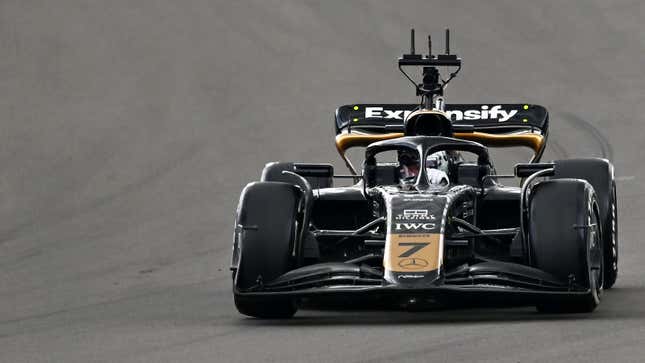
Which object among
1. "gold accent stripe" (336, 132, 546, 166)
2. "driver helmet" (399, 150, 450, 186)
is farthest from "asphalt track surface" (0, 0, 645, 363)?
"gold accent stripe" (336, 132, 546, 166)

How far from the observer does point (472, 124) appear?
1678 cm

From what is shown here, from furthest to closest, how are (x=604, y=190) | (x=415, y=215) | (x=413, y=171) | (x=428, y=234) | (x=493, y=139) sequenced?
(x=493, y=139), (x=604, y=190), (x=413, y=171), (x=415, y=215), (x=428, y=234)

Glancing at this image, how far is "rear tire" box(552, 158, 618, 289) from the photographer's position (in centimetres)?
1514

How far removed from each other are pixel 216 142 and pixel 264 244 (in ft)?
49.8

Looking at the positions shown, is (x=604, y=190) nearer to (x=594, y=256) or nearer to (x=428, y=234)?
(x=594, y=256)

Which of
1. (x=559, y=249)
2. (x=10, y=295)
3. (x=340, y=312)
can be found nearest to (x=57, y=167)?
(x=10, y=295)

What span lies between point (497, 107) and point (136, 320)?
5.28m

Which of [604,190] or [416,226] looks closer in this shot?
[416,226]

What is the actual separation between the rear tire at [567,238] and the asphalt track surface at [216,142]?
0.25m

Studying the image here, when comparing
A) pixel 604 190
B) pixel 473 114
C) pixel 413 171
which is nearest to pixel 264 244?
pixel 413 171

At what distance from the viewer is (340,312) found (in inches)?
545

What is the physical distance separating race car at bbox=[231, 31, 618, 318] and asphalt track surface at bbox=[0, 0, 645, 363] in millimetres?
265

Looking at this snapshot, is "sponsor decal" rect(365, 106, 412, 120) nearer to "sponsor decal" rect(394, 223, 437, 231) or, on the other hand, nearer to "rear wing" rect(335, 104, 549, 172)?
"rear wing" rect(335, 104, 549, 172)

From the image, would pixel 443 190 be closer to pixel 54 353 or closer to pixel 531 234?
pixel 531 234
